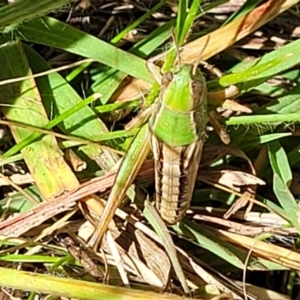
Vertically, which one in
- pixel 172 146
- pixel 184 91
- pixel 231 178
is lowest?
pixel 231 178

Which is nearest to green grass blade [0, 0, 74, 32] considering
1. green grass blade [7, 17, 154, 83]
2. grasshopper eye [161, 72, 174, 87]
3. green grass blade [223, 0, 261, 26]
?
green grass blade [7, 17, 154, 83]

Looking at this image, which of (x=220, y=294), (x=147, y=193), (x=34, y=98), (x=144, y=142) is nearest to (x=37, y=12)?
(x=34, y=98)

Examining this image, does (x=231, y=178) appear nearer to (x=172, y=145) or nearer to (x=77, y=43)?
Result: (x=172, y=145)

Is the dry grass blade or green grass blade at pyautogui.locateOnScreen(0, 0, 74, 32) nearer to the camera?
green grass blade at pyautogui.locateOnScreen(0, 0, 74, 32)

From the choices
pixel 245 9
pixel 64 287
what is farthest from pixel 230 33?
pixel 64 287

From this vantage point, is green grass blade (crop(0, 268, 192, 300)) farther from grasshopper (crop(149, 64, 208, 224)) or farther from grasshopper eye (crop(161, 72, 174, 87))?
grasshopper eye (crop(161, 72, 174, 87))

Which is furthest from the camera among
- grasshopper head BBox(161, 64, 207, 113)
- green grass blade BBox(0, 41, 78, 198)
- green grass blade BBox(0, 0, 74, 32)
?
green grass blade BBox(0, 41, 78, 198)

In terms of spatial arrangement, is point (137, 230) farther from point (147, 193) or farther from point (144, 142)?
point (144, 142)


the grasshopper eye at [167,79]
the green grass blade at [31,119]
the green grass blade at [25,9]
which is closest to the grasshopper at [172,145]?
the grasshopper eye at [167,79]
